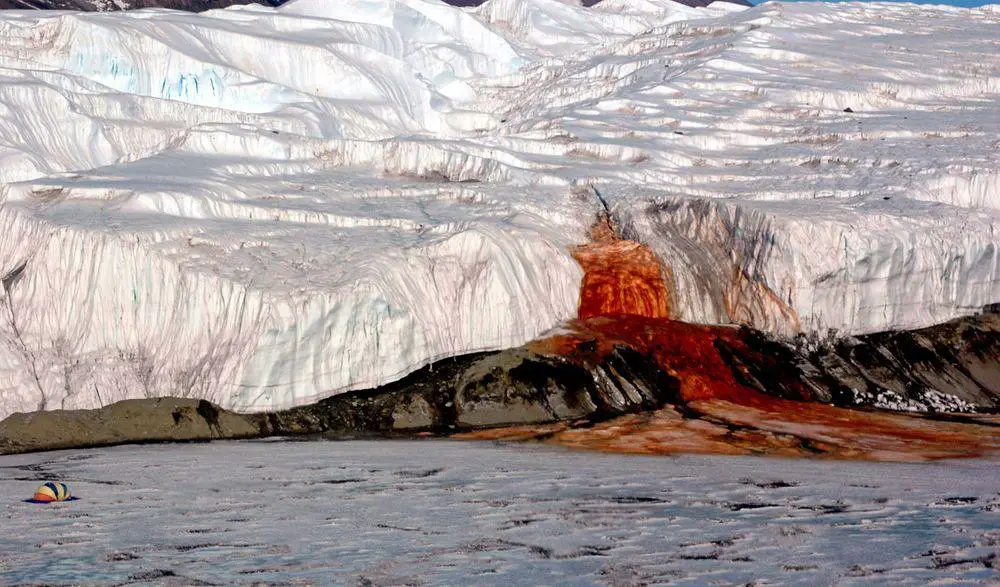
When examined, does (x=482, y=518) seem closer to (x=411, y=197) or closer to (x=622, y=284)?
(x=622, y=284)

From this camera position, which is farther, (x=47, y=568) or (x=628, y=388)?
(x=628, y=388)

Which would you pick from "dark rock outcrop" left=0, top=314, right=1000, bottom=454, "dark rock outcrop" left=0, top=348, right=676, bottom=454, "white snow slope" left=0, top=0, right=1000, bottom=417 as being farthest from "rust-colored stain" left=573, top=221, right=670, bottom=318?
"dark rock outcrop" left=0, top=348, right=676, bottom=454

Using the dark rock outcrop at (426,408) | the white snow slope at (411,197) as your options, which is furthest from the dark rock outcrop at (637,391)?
the white snow slope at (411,197)

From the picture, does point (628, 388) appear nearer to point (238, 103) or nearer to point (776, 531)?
point (776, 531)

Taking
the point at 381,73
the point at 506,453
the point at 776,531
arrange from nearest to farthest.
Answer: the point at 776,531
the point at 506,453
the point at 381,73

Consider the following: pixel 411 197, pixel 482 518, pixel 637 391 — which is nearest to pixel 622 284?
pixel 637 391

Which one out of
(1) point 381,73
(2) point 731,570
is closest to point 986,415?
(2) point 731,570
